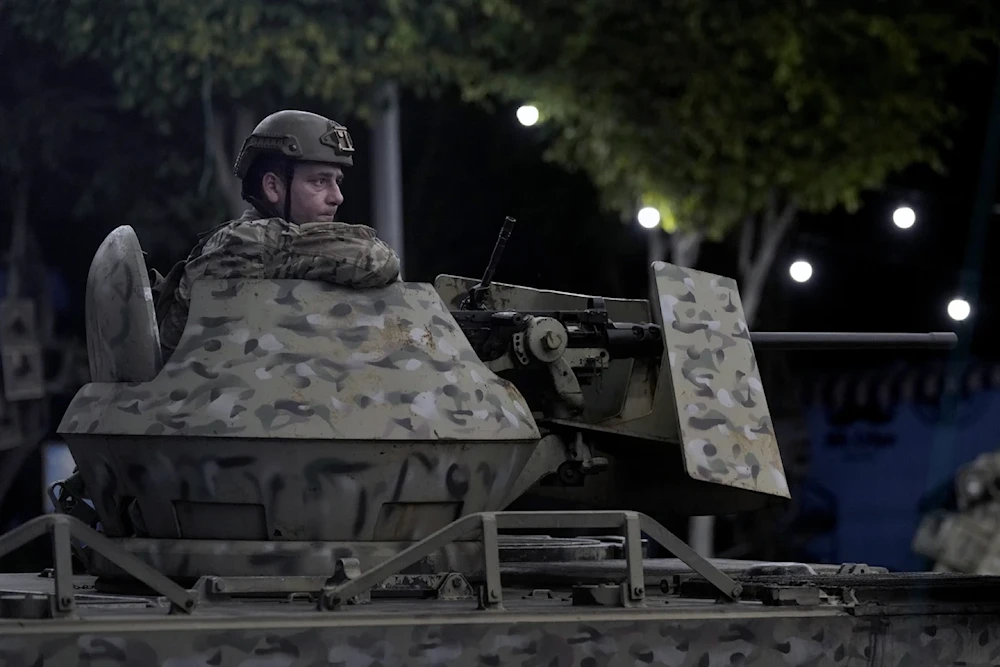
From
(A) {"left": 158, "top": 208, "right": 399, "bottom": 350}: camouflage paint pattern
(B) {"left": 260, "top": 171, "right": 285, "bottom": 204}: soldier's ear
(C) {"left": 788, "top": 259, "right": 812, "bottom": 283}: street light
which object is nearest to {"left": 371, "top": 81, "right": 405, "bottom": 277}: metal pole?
(C) {"left": 788, "top": 259, "right": 812, "bottom": 283}: street light

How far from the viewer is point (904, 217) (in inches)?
711

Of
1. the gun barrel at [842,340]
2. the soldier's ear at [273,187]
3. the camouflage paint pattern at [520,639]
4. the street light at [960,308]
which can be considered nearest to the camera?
the camouflage paint pattern at [520,639]

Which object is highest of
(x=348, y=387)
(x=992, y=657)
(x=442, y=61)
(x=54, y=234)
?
(x=442, y=61)

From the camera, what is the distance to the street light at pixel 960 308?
56.5 ft

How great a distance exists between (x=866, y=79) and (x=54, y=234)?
683 cm

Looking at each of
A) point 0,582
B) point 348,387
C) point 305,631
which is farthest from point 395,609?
point 0,582

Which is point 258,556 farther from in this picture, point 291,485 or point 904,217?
point 904,217

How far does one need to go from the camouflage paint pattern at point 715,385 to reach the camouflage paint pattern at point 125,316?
2.17 m

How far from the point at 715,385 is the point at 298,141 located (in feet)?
6.58

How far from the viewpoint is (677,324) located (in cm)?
879

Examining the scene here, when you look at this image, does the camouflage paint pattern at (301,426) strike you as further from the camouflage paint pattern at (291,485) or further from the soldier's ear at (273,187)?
the soldier's ear at (273,187)

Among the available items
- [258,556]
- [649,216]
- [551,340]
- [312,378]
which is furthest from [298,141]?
[649,216]

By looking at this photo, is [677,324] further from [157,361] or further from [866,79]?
[866,79]

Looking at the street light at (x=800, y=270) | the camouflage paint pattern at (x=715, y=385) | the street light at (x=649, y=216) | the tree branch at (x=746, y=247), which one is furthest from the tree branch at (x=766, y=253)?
the camouflage paint pattern at (x=715, y=385)
